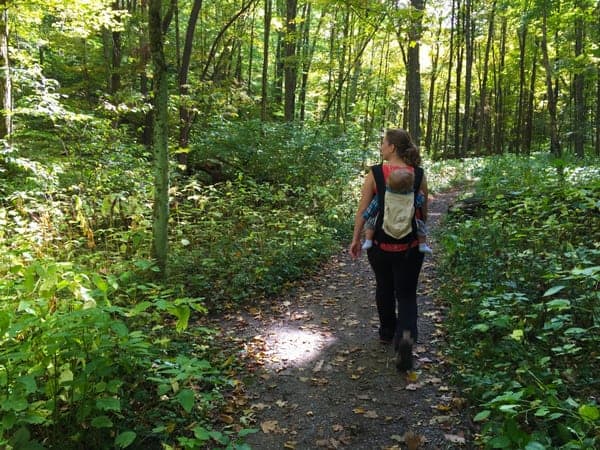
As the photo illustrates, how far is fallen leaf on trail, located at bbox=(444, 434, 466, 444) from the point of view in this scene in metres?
3.03

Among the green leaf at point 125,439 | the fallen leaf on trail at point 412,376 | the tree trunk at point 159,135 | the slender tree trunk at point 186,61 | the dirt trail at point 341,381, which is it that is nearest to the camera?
the green leaf at point 125,439

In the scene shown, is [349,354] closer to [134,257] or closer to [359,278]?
[359,278]

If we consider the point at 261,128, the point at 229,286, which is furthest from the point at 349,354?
the point at 261,128

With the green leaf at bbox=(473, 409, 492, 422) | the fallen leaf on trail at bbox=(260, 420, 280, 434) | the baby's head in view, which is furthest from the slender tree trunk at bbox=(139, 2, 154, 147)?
the green leaf at bbox=(473, 409, 492, 422)

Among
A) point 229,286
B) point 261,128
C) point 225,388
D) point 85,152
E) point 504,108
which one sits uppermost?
point 504,108

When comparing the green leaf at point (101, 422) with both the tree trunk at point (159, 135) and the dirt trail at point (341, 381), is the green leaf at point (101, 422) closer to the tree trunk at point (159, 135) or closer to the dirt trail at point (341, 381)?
the dirt trail at point (341, 381)

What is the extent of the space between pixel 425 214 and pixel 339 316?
2.21 meters

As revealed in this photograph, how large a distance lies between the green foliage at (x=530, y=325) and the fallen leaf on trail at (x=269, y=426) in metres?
1.57

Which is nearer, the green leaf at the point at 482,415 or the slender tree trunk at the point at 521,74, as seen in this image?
the green leaf at the point at 482,415

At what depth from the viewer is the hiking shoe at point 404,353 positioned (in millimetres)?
3945

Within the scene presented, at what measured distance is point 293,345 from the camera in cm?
491

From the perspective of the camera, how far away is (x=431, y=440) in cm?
310

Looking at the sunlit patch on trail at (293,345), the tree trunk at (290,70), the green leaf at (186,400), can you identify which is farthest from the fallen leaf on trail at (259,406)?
the tree trunk at (290,70)

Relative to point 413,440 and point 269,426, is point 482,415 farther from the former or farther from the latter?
point 269,426
